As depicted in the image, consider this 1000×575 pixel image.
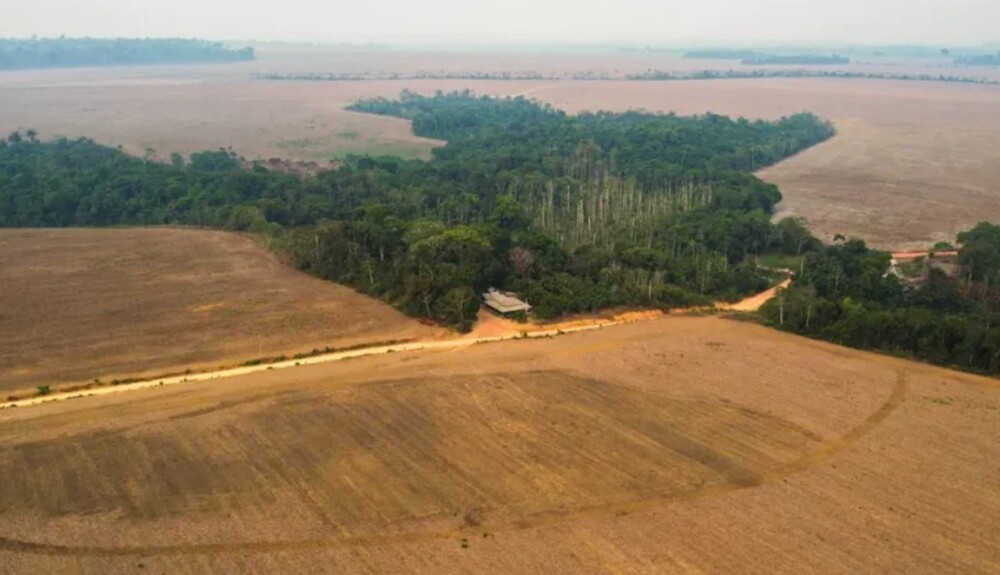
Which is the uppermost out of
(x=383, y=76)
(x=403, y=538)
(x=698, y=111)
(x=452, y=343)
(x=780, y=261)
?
(x=383, y=76)

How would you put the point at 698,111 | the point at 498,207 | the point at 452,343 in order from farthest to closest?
the point at 698,111 < the point at 498,207 < the point at 452,343

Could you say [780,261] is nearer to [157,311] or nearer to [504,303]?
[504,303]

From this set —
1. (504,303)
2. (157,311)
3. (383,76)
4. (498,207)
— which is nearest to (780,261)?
(498,207)

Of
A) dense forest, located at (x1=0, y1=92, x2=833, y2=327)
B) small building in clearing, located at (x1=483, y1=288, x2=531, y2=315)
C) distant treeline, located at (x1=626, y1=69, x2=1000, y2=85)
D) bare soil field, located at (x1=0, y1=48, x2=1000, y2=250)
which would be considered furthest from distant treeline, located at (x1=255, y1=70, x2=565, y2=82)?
small building in clearing, located at (x1=483, y1=288, x2=531, y2=315)

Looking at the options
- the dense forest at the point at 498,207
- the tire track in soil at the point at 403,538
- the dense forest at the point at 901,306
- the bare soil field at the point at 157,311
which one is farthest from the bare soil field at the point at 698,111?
the tire track in soil at the point at 403,538

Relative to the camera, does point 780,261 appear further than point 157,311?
Yes

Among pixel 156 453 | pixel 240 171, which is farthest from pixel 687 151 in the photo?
pixel 156 453

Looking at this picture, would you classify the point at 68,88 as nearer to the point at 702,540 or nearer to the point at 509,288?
the point at 509,288
